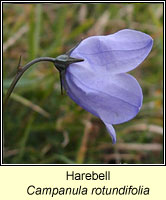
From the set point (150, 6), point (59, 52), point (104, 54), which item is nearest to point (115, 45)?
point (104, 54)

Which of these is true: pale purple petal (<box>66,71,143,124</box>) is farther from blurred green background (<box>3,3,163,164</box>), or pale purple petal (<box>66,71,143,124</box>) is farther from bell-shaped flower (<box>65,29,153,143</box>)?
blurred green background (<box>3,3,163,164</box>)

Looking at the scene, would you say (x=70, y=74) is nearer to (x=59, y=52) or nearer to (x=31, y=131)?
(x=31, y=131)

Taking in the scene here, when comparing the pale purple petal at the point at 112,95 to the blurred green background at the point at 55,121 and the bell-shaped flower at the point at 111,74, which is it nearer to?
the bell-shaped flower at the point at 111,74

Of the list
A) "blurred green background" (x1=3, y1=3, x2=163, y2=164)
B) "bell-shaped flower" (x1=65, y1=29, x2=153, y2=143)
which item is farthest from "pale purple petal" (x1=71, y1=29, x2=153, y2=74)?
"blurred green background" (x1=3, y1=3, x2=163, y2=164)

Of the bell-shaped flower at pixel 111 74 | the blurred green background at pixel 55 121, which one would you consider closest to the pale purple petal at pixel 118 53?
the bell-shaped flower at pixel 111 74

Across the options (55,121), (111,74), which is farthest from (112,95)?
(55,121)

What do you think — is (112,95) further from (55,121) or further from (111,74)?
(55,121)

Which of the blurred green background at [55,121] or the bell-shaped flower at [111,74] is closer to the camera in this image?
→ the bell-shaped flower at [111,74]

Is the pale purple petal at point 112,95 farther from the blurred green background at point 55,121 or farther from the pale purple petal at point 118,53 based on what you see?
the blurred green background at point 55,121

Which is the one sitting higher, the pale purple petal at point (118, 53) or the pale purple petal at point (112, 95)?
the pale purple petal at point (118, 53)
